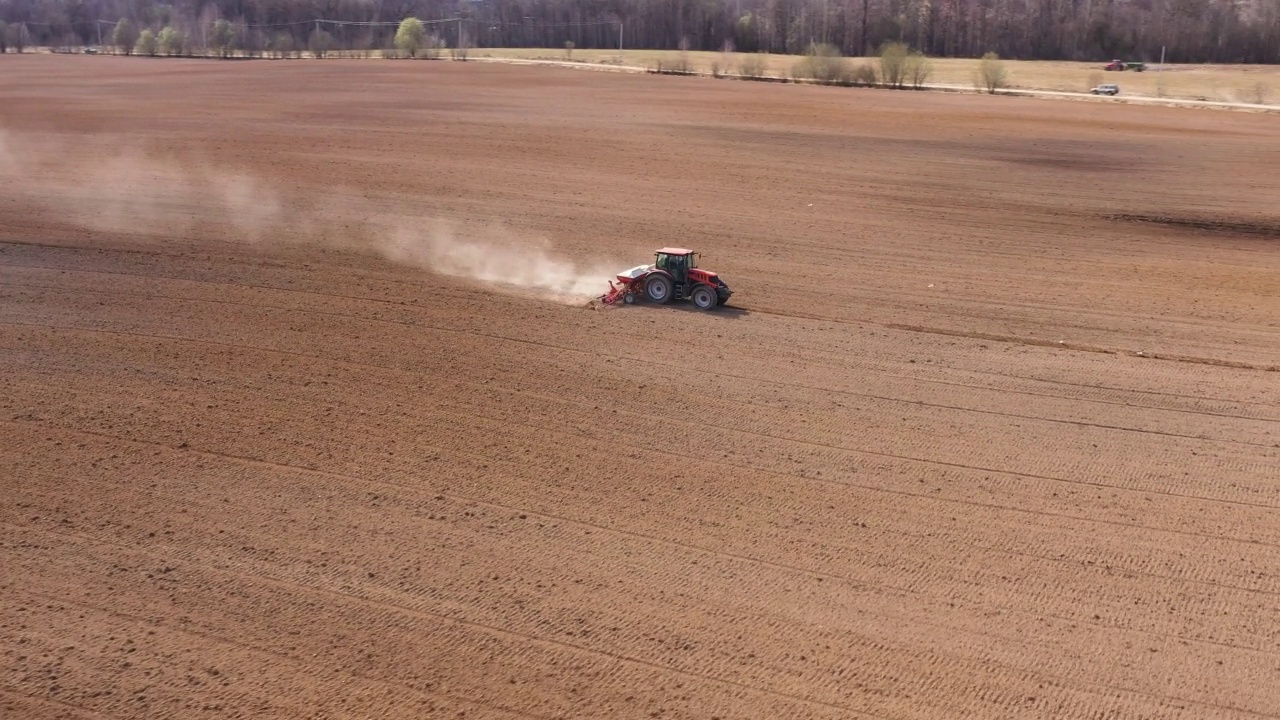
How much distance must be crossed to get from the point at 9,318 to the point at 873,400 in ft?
54.3

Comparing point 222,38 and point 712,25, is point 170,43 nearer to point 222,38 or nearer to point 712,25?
point 222,38

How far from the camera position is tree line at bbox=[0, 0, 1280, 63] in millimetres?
114125

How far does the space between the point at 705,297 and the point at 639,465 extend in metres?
8.44

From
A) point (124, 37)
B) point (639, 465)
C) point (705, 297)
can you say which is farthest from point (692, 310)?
point (124, 37)

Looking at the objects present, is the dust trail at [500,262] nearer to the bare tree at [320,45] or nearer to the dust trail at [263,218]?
the dust trail at [263,218]

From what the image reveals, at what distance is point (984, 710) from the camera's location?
1070 cm

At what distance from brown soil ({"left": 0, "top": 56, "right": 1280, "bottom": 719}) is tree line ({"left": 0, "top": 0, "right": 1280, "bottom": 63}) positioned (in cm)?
8907

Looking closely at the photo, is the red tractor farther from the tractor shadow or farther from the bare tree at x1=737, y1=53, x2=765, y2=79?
the bare tree at x1=737, y1=53, x2=765, y2=79

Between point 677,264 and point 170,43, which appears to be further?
point 170,43

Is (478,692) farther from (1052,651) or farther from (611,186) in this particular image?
(611,186)

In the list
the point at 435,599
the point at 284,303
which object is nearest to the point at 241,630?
the point at 435,599

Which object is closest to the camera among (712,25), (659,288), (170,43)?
(659,288)

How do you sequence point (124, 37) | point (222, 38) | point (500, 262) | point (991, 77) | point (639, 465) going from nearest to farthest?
point (639, 465), point (500, 262), point (991, 77), point (222, 38), point (124, 37)

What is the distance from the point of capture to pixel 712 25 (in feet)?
451
